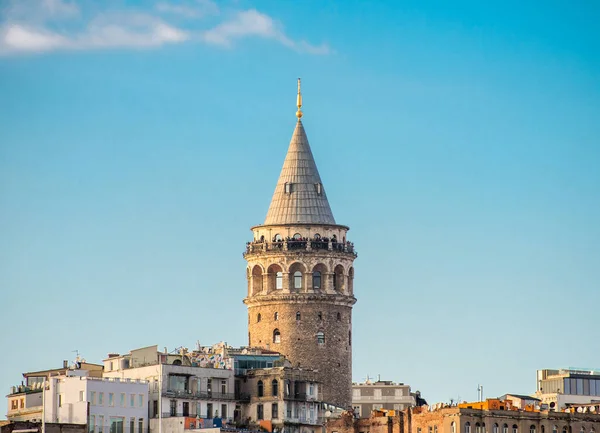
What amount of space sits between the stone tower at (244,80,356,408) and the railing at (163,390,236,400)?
7541 millimetres

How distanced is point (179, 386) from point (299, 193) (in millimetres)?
19142

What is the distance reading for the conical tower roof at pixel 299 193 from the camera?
152750mm

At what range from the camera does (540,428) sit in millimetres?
143750

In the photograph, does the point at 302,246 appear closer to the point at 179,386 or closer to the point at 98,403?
the point at 179,386

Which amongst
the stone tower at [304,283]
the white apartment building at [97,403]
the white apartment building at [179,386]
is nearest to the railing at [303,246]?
the stone tower at [304,283]

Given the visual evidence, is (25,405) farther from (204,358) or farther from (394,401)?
(394,401)

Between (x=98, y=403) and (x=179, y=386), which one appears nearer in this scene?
(x=98, y=403)

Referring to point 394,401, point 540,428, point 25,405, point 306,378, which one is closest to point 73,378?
point 25,405

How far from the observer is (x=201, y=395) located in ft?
466

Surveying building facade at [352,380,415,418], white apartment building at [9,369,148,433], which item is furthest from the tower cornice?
building facade at [352,380,415,418]

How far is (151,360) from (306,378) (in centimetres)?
1008

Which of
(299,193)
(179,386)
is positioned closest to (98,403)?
(179,386)

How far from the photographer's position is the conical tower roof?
501 feet

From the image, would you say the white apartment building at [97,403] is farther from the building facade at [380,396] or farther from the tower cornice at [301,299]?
the building facade at [380,396]
